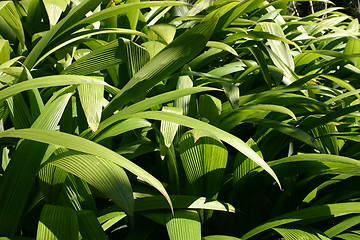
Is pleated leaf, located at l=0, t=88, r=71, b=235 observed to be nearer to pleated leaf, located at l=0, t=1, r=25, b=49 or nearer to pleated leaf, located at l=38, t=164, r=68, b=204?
pleated leaf, located at l=38, t=164, r=68, b=204

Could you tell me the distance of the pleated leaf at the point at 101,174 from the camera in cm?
98

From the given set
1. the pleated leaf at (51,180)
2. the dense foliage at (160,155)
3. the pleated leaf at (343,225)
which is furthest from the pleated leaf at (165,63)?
the pleated leaf at (343,225)

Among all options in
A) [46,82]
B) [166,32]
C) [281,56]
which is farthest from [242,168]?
[281,56]

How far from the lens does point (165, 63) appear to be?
4.39 feet

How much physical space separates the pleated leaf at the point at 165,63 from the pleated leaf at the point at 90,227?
334mm

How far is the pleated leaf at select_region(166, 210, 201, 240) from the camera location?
1139 mm

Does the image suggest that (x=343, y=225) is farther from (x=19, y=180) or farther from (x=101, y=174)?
(x=19, y=180)

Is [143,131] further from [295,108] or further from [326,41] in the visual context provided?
[326,41]

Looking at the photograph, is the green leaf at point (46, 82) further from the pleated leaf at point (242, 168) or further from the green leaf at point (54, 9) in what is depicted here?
the green leaf at point (54, 9)

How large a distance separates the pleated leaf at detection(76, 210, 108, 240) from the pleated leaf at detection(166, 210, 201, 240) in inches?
6.1

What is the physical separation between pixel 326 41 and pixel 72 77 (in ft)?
5.84

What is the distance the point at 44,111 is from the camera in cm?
126

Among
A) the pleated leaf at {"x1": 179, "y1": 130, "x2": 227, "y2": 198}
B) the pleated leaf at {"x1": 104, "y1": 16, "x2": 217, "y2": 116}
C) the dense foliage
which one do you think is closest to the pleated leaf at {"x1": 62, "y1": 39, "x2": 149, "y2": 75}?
the dense foliage

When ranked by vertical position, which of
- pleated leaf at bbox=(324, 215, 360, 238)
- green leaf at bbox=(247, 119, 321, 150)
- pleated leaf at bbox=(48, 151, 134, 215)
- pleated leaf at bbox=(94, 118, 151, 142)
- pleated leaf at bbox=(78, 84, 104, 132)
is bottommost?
pleated leaf at bbox=(324, 215, 360, 238)
